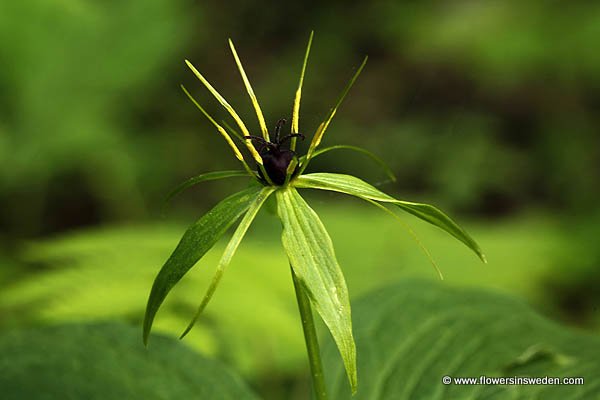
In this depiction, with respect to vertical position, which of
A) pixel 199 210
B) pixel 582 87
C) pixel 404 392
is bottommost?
pixel 199 210

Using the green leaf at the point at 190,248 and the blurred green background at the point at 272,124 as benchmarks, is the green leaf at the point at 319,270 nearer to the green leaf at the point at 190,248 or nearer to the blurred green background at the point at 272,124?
the green leaf at the point at 190,248

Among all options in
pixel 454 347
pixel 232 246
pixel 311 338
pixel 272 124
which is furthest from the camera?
pixel 272 124

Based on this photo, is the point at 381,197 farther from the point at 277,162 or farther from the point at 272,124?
the point at 272,124

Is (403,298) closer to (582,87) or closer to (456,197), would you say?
(456,197)

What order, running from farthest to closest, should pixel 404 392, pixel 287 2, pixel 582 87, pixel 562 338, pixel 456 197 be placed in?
1. pixel 287 2
2. pixel 582 87
3. pixel 456 197
4. pixel 562 338
5. pixel 404 392

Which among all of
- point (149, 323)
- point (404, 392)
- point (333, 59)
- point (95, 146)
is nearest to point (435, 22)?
point (333, 59)

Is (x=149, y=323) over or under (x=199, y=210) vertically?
over

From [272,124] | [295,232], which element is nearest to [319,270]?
[295,232]

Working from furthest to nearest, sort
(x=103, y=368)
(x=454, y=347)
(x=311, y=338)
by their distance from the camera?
1. (x=454, y=347)
2. (x=103, y=368)
3. (x=311, y=338)
